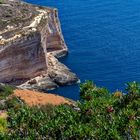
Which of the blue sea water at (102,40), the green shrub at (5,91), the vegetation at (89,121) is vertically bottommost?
the blue sea water at (102,40)

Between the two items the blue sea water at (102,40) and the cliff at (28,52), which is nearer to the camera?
the cliff at (28,52)

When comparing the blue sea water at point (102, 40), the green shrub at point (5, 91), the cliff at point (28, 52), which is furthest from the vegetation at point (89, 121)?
the blue sea water at point (102, 40)

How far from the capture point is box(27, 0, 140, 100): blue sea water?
9219cm

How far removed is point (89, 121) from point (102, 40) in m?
69.1

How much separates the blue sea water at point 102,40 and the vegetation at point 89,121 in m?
45.2

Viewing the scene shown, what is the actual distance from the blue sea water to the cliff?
3099 millimetres

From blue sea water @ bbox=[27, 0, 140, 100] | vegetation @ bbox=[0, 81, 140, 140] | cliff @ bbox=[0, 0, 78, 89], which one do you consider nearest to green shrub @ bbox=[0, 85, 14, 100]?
cliff @ bbox=[0, 0, 78, 89]

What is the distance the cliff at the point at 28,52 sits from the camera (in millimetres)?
85750

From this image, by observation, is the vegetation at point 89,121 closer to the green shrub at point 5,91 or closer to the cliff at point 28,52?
the green shrub at point 5,91

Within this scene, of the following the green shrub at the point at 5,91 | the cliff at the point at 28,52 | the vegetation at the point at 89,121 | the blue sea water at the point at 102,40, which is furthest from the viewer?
the blue sea water at the point at 102,40

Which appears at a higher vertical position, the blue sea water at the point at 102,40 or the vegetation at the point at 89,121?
the vegetation at the point at 89,121

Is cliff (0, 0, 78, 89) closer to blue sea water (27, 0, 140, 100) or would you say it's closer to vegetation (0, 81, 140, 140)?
blue sea water (27, 0, 140, 100)

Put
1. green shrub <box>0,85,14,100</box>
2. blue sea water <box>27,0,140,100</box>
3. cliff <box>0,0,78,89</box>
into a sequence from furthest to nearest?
blue sea water <box>27,0,140,100</box> → cliff <box>0,0,78,89</box> → green shrub <box>0,85,14,100</box>

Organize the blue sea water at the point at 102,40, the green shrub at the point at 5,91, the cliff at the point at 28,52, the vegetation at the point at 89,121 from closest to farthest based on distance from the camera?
1. the vegetation at the point at 89,121
2. the green shrub at the point at 5,91
3. the cliff at the point at 28,52
4. the blue sea water at the point at 102,40
